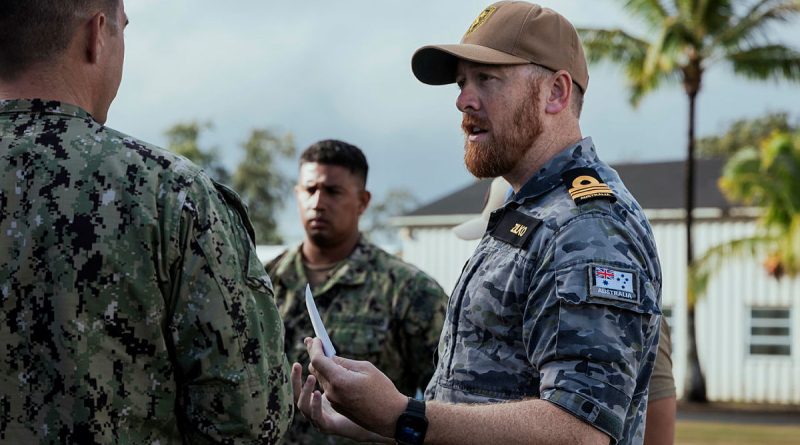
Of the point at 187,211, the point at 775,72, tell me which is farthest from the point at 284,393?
the point at 775,72

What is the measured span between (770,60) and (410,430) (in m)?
25.3

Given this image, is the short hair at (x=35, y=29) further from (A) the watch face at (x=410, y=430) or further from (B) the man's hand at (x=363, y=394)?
(A) the watch face at (x=410, y=430)

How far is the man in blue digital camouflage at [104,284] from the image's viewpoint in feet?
7.60

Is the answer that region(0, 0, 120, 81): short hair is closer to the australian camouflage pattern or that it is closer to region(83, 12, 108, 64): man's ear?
region(83, 12, 108, 64): man's ear

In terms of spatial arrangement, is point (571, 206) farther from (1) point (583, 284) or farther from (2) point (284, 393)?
(2) point (284, 393)

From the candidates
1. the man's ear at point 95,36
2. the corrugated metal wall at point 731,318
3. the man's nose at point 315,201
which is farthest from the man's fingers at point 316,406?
the corrugated metal wall at point 731,318

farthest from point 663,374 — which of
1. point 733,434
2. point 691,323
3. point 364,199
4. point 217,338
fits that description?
point 691,323

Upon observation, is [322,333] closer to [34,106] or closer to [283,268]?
[34,106]

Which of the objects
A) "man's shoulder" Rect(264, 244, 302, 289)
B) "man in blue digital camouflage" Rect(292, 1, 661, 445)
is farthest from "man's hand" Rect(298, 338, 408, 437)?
"man's shoulder" Rect(264, 244, 302, 289)

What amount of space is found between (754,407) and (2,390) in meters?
26.8

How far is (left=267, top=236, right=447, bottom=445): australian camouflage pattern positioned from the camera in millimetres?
5258

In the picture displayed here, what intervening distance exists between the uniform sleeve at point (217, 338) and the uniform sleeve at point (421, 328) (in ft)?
9.27

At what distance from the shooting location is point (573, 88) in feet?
9.89

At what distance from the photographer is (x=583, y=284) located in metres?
2.52
